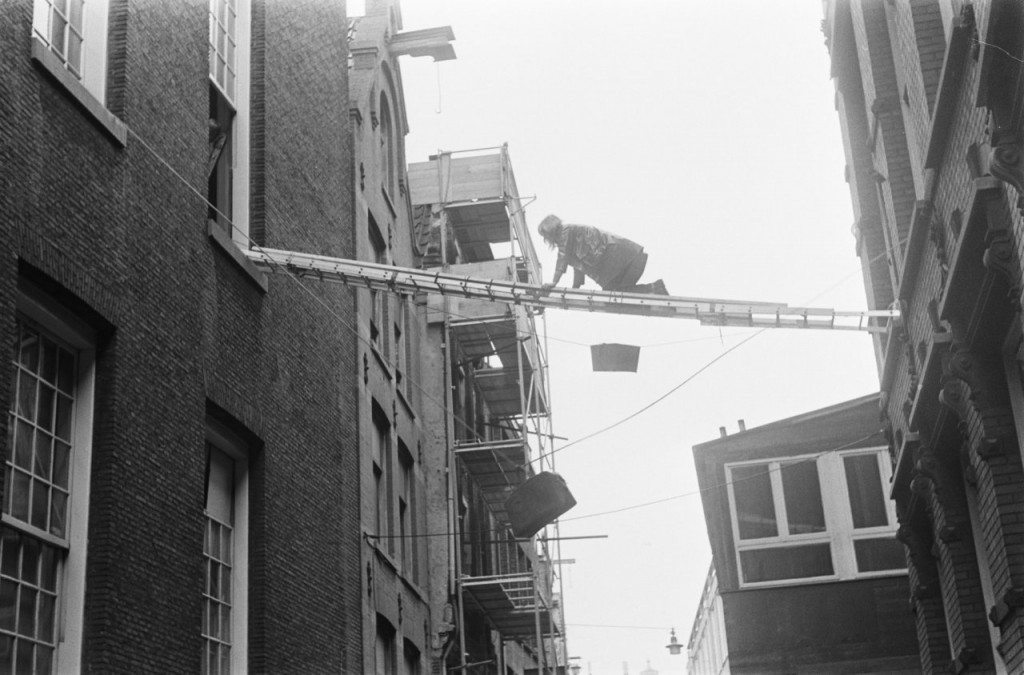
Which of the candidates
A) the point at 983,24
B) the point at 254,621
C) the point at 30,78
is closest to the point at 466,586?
the point at 254,621

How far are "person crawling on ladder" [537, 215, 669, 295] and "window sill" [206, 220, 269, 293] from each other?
10.1 ft

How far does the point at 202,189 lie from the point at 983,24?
739 cm

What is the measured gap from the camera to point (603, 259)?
1471cm

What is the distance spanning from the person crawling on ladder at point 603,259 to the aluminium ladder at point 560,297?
0.46m

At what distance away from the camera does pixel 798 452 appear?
2225 cm

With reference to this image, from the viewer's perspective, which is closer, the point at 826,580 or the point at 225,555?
the point at 225,555

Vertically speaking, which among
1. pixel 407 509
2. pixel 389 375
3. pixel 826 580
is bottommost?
pixel 826 580

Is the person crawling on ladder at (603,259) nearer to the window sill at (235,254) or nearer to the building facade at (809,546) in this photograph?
the window sill at (235,254)

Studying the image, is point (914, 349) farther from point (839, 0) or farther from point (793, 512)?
point (793, 512)

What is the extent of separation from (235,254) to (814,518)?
1183cm

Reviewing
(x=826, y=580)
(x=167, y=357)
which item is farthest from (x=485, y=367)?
(x=167, y=357)

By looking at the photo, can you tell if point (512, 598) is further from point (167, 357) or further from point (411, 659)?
point (167, 357)

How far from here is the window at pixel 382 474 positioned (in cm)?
1988

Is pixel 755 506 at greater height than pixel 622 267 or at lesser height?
lesser
